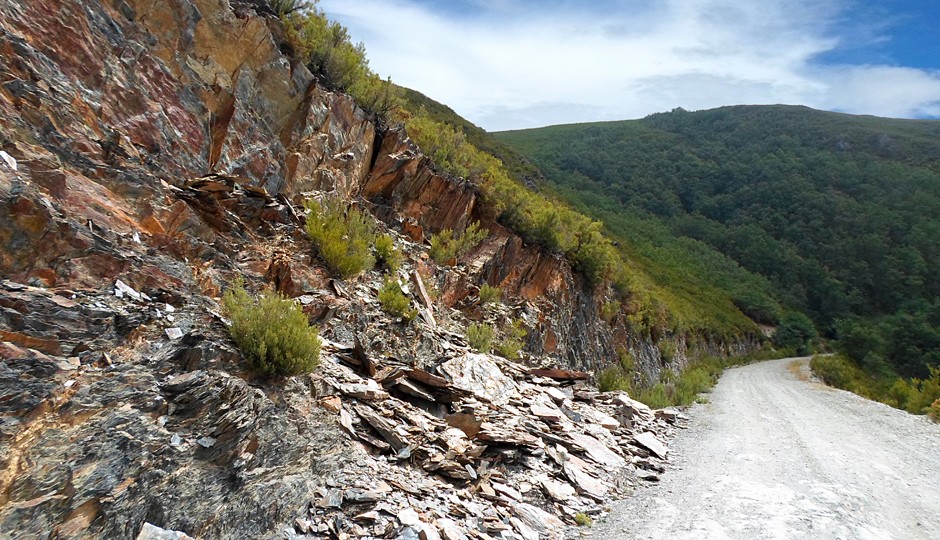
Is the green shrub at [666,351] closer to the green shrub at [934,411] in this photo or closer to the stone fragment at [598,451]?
the green shrub at [934,411]

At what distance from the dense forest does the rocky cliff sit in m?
52.9

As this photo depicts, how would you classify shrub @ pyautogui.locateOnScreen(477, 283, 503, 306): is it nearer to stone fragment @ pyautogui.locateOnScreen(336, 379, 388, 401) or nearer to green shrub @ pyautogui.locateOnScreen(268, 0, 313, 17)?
stone fragment @ pyautogui.locateOnScreen(336, 379, 388, 401)

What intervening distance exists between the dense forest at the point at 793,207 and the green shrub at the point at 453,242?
158 feet

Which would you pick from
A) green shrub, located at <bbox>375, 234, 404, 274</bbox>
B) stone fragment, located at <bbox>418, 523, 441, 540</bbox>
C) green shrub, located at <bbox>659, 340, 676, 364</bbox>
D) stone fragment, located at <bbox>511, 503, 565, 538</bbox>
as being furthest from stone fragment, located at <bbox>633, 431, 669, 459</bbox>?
green shrub, located at <bbox>659, 340, 676, 364</bbox>

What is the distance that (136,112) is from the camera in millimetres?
6613

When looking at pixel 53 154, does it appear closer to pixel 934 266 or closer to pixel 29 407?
pixel 29 407

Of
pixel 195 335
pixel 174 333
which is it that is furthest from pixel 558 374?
pixel 174 333

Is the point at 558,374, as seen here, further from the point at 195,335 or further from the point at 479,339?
the point at 195,335

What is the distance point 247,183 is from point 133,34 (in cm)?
288

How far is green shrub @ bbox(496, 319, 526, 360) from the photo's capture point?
43.3 feet

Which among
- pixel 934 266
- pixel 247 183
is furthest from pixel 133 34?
pixel 934 266

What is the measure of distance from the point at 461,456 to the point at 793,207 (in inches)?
4729

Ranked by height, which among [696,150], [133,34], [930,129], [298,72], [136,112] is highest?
[930,129]

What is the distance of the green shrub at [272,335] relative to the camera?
521cm
